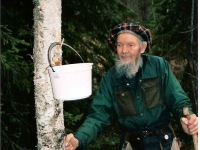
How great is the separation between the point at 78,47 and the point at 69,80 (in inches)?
108

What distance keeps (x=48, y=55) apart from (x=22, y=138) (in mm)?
2306

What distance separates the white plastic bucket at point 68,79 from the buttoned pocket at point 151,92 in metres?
1.01

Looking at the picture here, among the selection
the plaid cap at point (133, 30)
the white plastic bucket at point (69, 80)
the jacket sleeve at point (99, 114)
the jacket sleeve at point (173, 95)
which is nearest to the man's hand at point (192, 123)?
the jacket sleeve at point (173, 95)

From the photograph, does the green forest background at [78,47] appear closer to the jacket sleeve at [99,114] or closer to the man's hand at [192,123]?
the man's hand at [192,123]

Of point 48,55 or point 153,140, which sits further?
point 153,140

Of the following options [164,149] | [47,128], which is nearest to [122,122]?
[164,149]

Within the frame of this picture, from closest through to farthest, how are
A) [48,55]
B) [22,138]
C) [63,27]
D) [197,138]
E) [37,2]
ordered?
[48,55], [37,2], [197,138], [22,138], [63,27]

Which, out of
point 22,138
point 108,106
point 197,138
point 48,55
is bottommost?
point 22,138

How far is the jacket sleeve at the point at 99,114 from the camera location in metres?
3.07

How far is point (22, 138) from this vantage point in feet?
14.1

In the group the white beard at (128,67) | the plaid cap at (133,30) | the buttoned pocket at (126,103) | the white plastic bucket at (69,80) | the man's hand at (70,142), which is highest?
the plaid cap at (133,30)

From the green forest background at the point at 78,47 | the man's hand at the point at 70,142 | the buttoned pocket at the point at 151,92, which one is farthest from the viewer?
the green forest background at the point at 78,47

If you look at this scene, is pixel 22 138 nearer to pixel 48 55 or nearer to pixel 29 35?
pixel 29 35

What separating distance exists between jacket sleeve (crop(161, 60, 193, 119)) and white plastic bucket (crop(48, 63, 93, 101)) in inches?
45.4
